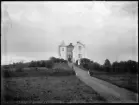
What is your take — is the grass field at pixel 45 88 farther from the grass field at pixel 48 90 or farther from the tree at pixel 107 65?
the tree at pixel 107 65

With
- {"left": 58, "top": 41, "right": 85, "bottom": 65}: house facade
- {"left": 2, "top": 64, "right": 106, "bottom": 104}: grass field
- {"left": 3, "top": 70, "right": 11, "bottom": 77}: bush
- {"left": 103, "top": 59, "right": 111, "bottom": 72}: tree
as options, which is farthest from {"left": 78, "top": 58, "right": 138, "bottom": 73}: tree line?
{"left": 3, "top": 70, "right": 11, "bottom": 77}: bush

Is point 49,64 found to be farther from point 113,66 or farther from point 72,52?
point 113,66

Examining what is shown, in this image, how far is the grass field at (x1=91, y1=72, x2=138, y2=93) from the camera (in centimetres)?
382

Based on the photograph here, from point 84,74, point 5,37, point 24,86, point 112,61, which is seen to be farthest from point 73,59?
point 5,37

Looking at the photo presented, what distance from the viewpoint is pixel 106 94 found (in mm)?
3729

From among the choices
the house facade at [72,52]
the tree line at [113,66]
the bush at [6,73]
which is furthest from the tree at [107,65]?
Answer: the bush at [6,73]

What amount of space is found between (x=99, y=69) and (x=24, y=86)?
4.96ft

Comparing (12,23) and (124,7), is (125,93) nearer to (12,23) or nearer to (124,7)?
(124,7)

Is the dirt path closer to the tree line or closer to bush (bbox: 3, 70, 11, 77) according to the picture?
the tree line

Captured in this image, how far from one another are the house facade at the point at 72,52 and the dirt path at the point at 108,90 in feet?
0.53

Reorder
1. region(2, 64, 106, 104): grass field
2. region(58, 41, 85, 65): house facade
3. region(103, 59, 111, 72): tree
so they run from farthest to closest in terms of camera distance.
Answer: region(103, 59, 111, 72): tree → region(58, 41, 85, 65): house facade → region(2, 64, 106, 104): grass field

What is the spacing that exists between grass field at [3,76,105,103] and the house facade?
1.35ft

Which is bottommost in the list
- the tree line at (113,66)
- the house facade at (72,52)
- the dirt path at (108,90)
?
the dirt path at (108,90)

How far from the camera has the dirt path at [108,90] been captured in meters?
3.71
